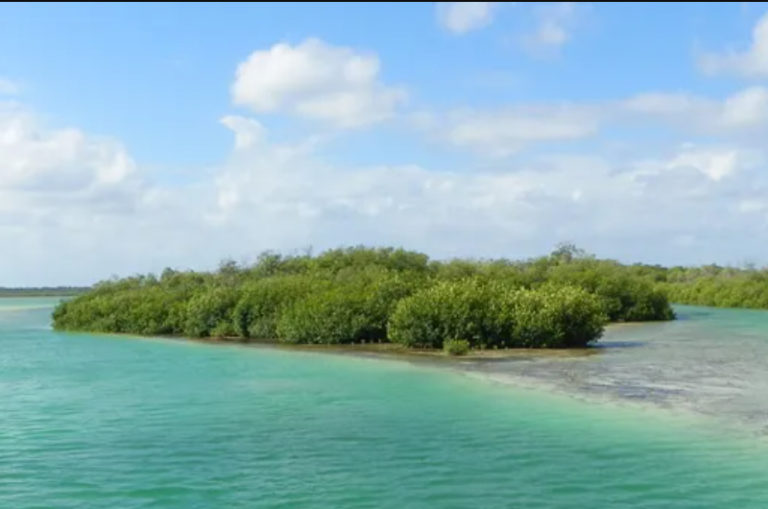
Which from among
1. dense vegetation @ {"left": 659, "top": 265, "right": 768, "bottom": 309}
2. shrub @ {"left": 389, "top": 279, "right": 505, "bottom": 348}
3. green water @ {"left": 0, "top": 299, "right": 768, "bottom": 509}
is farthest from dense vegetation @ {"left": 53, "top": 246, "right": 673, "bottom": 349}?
dense vegetation @ {"left": 659, "top": 265, "right": 768, "bottom": 309}

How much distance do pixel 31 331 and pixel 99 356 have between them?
88.4 feet

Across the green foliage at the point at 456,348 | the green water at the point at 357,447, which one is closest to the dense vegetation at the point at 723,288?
the green foliage at the point at 456,348

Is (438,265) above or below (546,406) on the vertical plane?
above

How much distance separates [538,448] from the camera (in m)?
16.5

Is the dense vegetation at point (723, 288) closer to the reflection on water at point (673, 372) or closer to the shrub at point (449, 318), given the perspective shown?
the reflection on water at point (673, 372)

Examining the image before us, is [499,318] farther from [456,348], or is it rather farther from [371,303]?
[371,303]

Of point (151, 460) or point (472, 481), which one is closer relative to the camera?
point (472, 481)

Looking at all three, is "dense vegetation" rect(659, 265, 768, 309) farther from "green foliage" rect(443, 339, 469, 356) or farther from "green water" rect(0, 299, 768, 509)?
"green water" rect(0, 299, 768, 509)

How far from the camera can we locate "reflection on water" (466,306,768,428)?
22219 millimetres

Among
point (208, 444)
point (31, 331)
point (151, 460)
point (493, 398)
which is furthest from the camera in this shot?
point (31, 331)

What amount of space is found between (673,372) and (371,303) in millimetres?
17697

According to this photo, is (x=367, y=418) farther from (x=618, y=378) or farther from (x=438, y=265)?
(x=438, y=265)

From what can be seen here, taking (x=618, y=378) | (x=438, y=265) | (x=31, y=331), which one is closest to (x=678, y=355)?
(x=618, y=378)

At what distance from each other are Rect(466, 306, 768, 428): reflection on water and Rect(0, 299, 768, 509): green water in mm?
859
